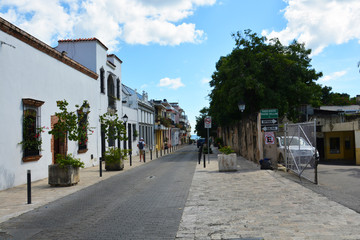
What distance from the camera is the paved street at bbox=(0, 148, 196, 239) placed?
18.5 feet

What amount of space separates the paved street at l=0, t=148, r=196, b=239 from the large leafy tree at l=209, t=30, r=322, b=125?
42.6 ft

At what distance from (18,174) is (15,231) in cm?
657

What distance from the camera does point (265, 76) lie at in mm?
23344

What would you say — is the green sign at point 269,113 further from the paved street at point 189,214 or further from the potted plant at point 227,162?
the paved street at point 189,214

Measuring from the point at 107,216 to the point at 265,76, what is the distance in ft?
62.2

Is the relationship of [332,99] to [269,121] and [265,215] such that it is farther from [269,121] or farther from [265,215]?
[265,215]

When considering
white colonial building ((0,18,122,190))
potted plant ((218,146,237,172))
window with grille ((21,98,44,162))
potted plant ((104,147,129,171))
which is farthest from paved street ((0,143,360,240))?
potted plant ((104,147,129,171))

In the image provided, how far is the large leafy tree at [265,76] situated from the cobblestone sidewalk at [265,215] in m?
12.6

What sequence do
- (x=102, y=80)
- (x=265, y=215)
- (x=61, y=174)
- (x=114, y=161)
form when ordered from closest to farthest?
(x=265, y=215), (x=61, y=174), (x=114, y=161), (x=102, y=80)

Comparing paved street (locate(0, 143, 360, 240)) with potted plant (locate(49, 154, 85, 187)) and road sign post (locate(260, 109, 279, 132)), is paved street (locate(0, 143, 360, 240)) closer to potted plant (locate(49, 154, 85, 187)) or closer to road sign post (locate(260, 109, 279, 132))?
potted plant (locate(49, 154, 85, 187))

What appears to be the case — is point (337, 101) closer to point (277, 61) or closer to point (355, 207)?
point (277, 61)

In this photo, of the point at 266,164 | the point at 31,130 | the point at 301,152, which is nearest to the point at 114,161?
the point at 31,130

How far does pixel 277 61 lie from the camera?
Answer: 74.9 feet

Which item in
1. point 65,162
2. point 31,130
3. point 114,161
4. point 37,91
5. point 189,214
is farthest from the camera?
point 114,161
